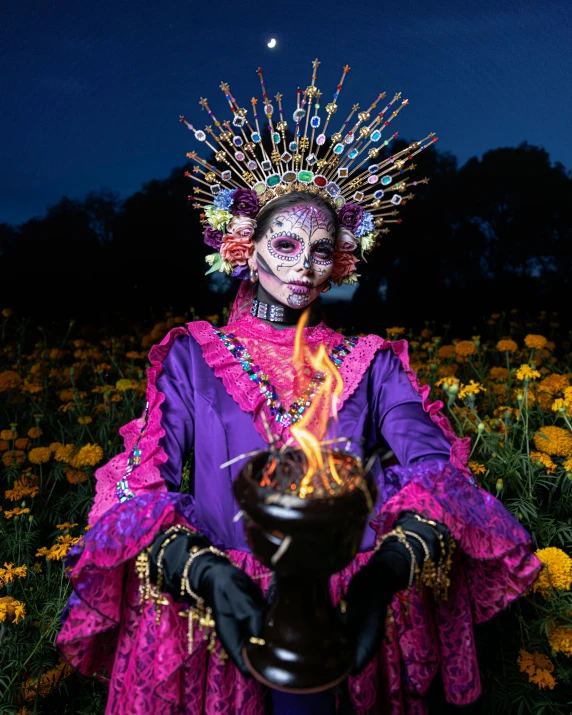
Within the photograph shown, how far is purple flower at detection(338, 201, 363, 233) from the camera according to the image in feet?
4.71

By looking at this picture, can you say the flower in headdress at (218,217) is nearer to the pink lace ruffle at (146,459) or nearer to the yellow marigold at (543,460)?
the pink lace ruffle at (146,459)

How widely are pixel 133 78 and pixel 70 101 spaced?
35 cm

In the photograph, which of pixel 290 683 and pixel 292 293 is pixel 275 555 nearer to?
pixel 290 683

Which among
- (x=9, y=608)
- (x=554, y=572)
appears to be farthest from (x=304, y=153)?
(x=9, y=608)

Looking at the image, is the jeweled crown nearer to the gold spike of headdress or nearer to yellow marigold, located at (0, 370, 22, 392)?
the gold spike of headdress

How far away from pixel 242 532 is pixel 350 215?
770 mm

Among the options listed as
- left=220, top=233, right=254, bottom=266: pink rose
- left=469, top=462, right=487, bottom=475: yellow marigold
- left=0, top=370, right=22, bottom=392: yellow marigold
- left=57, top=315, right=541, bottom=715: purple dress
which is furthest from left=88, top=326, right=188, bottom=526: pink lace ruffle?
left=0, top=370, right=22, bottom=392: yellow marigold

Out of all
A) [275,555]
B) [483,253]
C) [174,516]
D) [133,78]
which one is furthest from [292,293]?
[483,253]

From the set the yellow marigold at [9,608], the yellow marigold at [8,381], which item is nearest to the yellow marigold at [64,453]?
the yellow marigold at [8,381]

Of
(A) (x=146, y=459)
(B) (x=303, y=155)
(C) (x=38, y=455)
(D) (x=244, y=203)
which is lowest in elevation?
(C) (x=38, y=455)

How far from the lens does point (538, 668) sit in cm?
130

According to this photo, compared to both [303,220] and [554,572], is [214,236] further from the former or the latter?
[554,572]

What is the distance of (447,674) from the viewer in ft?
3.57

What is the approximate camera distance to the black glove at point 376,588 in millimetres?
823
